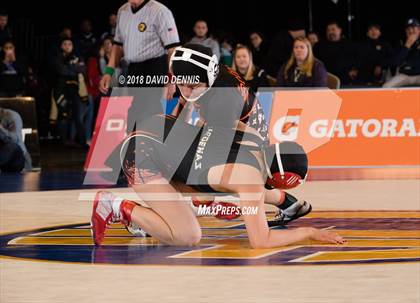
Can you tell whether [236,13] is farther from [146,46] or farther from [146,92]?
[146,92]

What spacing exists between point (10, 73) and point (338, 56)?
520 centimetres

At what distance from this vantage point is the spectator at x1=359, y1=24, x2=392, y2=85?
19328 mm

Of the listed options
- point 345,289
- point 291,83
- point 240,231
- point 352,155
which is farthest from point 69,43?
point 345,289

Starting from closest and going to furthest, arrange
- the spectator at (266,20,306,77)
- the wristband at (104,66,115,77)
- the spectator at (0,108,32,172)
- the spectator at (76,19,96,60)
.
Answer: the wristband at (104,66,115,77), the spectator at (0,108,32,172), the spectator at (266,20,306,77), the spectator at (76,19,96,60)

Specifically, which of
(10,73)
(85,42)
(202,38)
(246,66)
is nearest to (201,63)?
(246,66)

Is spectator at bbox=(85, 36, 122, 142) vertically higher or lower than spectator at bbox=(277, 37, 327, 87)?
lower

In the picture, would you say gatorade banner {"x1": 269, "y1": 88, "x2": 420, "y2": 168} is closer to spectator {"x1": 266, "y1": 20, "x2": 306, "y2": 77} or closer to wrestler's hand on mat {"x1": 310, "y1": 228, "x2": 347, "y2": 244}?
spectator {"x1": 266, "y1": 20, "x2": 306, "y2": 77}

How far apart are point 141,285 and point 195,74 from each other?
2.01 m

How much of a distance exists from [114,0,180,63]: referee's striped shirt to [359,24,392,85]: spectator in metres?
7.56

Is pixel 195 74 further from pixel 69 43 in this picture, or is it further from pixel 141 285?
pixel 69 43

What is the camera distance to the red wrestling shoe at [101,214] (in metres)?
8.46

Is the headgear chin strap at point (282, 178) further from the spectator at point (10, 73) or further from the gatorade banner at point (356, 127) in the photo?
the spectator at point (10, 73)

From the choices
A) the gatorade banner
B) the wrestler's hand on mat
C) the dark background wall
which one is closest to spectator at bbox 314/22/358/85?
the gatorade banner

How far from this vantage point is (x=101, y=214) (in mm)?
8477
